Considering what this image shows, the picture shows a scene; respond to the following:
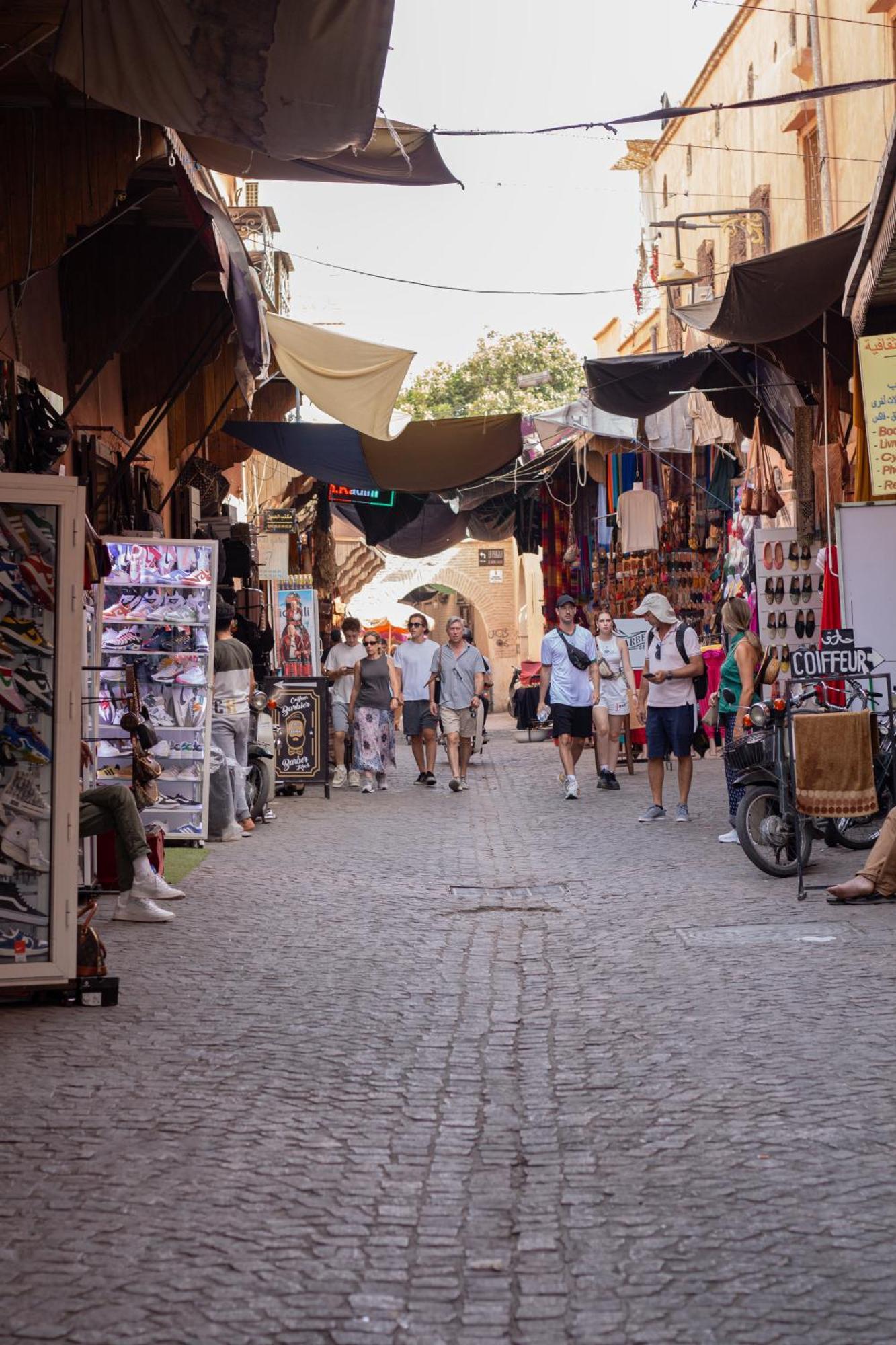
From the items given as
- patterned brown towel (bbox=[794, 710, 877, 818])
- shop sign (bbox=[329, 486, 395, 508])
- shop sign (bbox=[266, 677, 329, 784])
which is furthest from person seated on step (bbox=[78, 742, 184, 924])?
shop sign (bbox=[329, 486, 395, 508])

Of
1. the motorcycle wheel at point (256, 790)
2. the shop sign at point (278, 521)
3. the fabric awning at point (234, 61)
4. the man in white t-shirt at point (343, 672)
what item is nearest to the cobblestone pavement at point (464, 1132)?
the fabric awning at point (234, 61)

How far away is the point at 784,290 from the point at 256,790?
20.3ft

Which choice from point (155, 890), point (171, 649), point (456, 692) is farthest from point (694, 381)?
point (155, 890)

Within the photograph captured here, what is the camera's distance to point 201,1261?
3.70 metres

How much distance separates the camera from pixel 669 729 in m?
13.2

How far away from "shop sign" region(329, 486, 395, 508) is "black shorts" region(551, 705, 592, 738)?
7.04 m

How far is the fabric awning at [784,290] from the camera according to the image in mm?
11391

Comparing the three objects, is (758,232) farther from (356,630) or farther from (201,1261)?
(201,1261)

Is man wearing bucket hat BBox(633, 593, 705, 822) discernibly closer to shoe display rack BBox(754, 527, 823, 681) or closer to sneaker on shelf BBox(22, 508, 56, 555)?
shoe display rack BBox(754, 527, 823, 681)

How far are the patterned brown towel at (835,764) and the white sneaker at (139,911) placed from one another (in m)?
3.75

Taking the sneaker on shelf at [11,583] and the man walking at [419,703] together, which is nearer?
the sneaker on shelf at [11,583]

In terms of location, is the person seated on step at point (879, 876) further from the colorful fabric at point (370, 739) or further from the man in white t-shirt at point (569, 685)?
the colorful fabric at point (370, 739)

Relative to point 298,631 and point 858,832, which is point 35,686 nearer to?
point 858,832

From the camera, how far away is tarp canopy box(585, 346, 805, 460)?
1477 cm
